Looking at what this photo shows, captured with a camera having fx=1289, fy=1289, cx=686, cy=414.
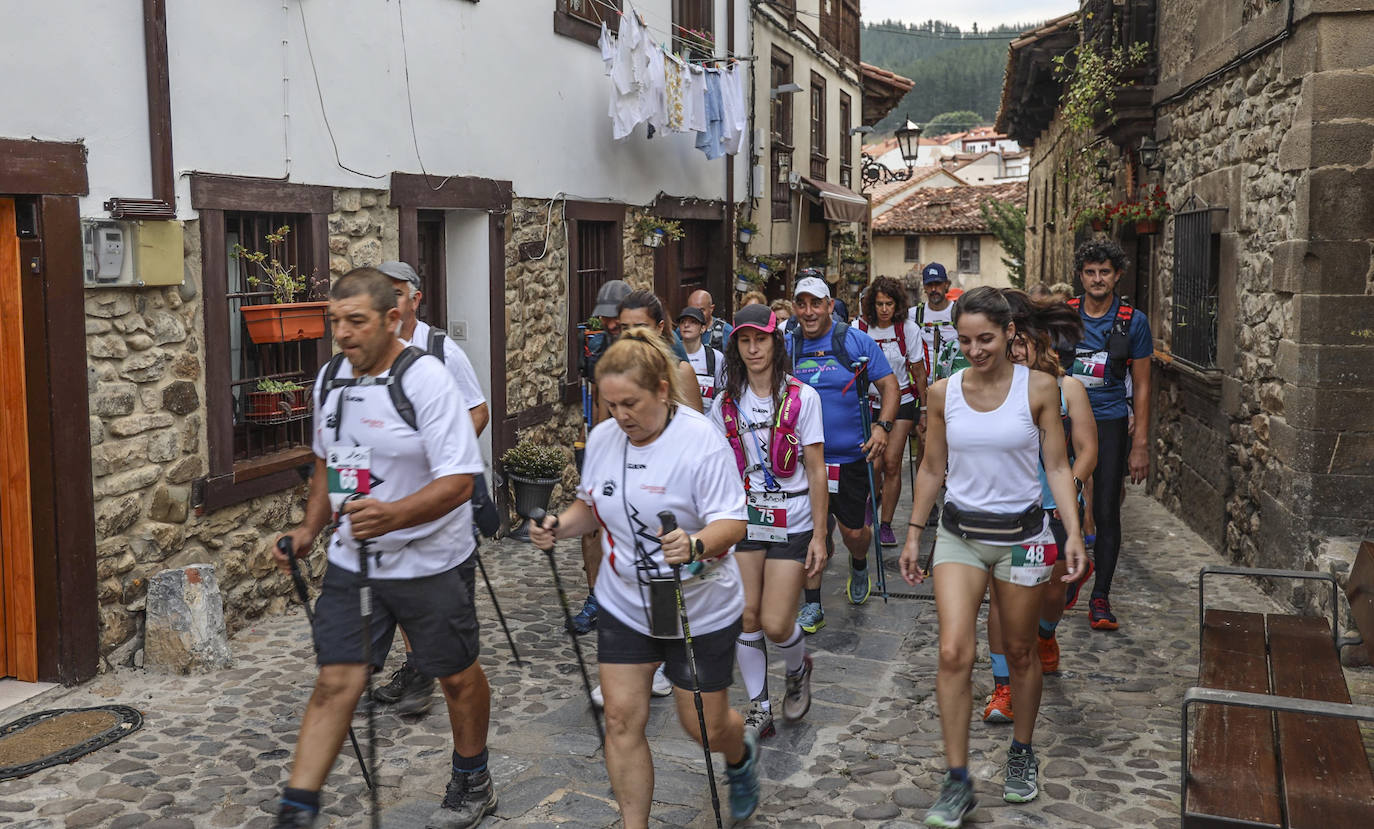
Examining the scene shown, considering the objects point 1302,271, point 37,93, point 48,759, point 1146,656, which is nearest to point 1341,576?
point 1146,656

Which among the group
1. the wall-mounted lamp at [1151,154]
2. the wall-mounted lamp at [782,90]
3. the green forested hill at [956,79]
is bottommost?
the wall-mounted lamp at [1151,154]

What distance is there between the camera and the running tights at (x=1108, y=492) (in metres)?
6.73

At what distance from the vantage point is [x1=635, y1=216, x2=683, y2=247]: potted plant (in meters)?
12.2

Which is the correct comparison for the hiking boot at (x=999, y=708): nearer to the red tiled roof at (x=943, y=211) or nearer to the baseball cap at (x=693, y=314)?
the baseball cap at (x=693, y=314)

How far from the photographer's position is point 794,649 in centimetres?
524

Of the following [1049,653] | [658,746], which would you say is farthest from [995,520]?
[1049,653]

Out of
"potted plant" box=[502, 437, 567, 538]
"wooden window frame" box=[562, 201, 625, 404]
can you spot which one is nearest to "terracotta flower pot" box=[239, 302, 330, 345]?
"potted plant" box=[502, 437, 567, 538]

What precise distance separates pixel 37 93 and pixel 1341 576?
6.40m

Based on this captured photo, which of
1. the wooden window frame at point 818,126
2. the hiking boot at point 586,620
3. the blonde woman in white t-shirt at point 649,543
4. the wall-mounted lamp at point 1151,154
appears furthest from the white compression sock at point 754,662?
the wooden window frame at point 818,126

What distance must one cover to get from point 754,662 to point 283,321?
10.9ft

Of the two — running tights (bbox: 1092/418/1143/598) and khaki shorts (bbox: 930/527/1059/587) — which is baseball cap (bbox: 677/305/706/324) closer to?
running tights (bbox: 1092/418/1143/598)

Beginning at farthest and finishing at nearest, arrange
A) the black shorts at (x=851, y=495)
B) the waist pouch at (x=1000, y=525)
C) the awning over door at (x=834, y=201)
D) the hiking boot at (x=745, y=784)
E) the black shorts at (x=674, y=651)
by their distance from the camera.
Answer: the awning over door at (x=834, y=201), the black shorts at (x=851, y=495), the waist pouch at (x=1000, y=525), the hiking boot at (x=745, y=784), the black shorts at (x=674, y=651)

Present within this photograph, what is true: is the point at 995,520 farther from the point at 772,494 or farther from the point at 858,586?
the point at 858,586

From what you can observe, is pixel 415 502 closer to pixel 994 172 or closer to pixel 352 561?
pixel 352 561
